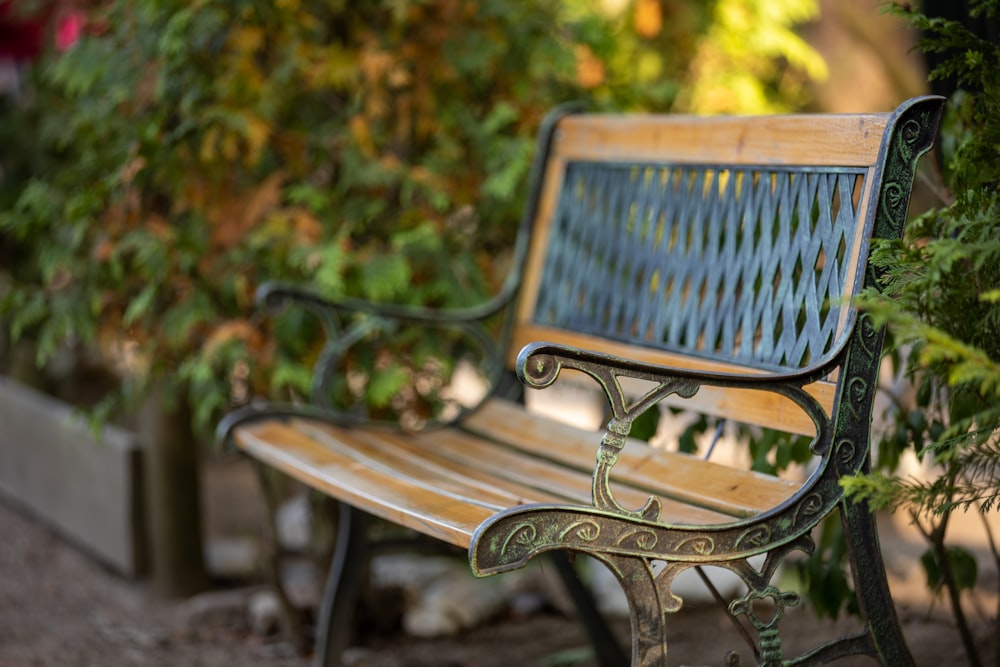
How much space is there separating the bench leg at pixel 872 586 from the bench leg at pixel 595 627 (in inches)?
38.9

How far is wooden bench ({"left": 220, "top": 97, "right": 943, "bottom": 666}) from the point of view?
1694 mm

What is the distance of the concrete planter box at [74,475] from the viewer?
3.49 m

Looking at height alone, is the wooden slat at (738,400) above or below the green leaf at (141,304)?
below

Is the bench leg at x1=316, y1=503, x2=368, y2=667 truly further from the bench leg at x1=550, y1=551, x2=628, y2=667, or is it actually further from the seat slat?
the bench leg at x1=550, y1=551, x2=628, y2=667

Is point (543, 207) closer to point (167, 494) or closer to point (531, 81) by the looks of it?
point (531, 81)

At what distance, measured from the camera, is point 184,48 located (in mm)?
2801

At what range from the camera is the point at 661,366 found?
1.67m

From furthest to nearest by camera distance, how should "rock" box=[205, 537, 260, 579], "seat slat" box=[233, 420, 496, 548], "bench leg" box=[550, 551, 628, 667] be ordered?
1. "rock" box=[205, 537, 260, 579]
2. "bench leg" box=[550, 551, 628, 667]
3. "seat slat" box=[233, 420, 496, 548]

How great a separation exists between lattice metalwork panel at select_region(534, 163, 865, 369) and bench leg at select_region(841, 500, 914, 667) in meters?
0.30

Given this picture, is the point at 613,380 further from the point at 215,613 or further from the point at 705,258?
the point at 215,613

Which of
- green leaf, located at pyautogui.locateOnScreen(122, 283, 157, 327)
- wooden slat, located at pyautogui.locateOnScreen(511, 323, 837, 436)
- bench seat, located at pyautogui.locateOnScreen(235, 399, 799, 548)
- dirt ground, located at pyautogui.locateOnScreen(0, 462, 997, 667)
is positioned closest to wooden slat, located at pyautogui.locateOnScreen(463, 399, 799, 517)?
bench seat, located at pyautogui.locateOnScreen(235, 399, 799, 548)

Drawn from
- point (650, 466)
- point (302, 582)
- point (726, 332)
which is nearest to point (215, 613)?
point (302, 582)

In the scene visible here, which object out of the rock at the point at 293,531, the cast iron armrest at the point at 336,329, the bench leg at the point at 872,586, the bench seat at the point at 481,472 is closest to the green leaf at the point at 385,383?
the cast iron armrest at the point at 336,329

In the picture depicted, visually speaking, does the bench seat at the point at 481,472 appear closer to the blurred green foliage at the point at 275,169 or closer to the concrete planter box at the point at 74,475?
the blurred green foliage at the point at 275,169
